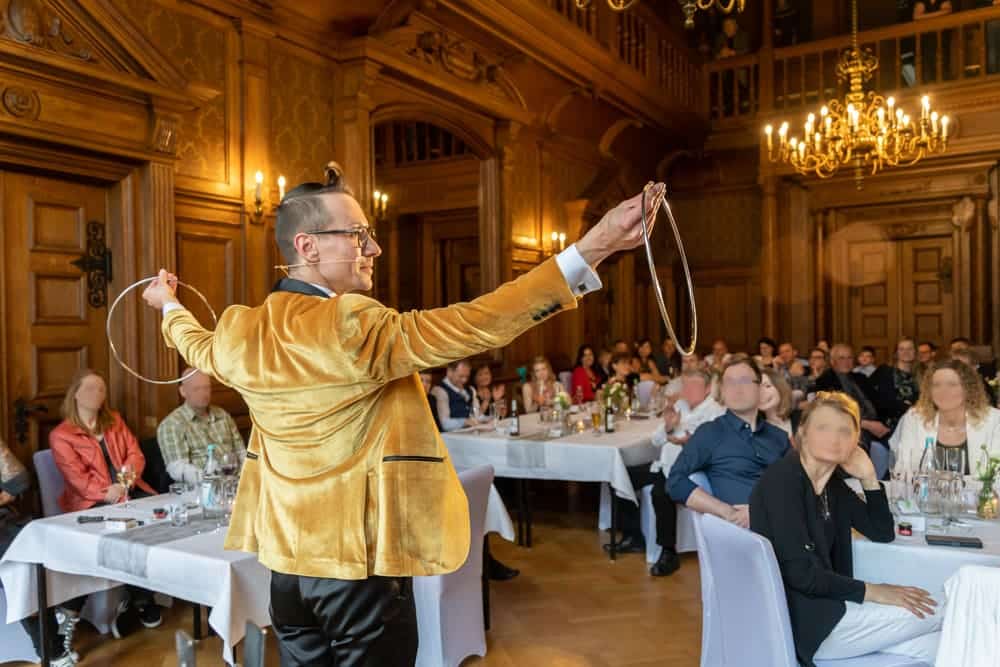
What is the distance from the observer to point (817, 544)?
2.56 metres

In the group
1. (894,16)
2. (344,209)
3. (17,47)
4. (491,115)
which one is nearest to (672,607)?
(344,209)

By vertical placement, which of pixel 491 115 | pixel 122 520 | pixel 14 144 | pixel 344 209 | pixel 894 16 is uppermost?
pixel 894 16

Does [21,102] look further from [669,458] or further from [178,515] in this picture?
[669,458]

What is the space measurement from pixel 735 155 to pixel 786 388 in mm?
8828

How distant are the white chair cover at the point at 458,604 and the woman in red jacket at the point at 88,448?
174 cm

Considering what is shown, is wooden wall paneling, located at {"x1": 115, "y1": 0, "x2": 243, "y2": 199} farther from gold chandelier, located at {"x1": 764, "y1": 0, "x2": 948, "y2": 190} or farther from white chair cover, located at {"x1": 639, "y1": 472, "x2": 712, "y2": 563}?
gold chandelier, located at {"x1": 764, "y1": 0, "x2": 948, "y2": 190}

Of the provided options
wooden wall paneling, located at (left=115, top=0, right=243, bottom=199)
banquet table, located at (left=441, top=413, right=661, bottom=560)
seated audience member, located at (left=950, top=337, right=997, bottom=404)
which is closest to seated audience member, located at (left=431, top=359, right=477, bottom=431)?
banquet table, located at (left=441, top=413, right=661, bottom=560)

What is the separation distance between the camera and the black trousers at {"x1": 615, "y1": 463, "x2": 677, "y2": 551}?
4891 millimetres

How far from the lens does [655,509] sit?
196 inches

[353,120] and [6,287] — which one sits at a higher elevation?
[353,120]

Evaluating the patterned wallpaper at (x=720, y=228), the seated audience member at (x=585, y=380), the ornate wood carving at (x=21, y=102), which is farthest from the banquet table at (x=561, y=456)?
the patterned wallpaper at (x=720, y=228)

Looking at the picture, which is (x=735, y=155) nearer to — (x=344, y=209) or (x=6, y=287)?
(x=6, y=287)

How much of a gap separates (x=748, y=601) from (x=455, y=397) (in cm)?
413

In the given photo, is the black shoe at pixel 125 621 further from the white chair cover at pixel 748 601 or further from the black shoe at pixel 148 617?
the white chair cover at pixel 748 601
